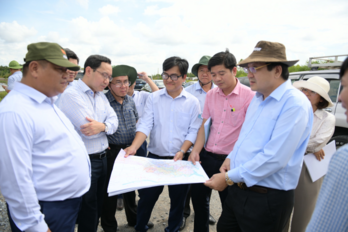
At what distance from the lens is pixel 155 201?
101 inches

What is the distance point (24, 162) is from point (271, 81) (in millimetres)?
1785

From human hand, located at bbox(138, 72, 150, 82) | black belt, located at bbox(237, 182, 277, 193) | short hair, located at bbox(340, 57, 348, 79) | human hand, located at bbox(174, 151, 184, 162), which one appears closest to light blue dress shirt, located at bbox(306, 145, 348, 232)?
short hair, located at bbox(340, 57, 348, 79)

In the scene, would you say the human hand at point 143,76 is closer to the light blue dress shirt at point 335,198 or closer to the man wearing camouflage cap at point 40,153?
the man wearing camouflage cap at point 40,153

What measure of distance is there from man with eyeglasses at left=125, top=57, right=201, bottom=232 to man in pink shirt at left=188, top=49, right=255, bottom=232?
0.59 feet

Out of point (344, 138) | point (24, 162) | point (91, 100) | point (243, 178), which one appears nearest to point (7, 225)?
point (91, 100)

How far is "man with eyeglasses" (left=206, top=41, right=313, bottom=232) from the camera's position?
146 centimetres

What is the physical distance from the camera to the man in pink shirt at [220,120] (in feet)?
7.76

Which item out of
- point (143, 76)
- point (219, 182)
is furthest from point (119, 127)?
point (219, 182)

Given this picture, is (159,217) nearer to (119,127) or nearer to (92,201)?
(92,201)

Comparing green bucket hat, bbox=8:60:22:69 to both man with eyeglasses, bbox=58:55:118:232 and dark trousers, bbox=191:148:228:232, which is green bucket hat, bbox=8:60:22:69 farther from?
dark trousers, bbox=191:148:228:232

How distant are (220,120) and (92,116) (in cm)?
143

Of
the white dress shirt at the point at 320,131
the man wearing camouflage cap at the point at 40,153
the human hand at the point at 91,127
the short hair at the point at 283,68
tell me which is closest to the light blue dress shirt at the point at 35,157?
the man wearing camouflage cap at the point at 40,153

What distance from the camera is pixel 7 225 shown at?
2.64 meters

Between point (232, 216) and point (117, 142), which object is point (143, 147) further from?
point (232, 216)
